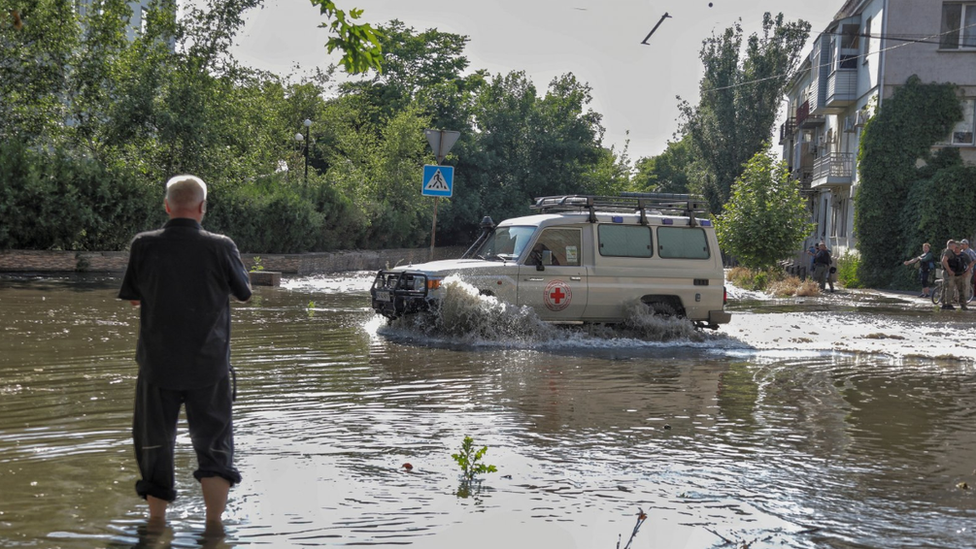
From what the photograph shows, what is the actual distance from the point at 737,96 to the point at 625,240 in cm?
5541

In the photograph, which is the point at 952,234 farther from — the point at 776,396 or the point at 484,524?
the point at 484,524

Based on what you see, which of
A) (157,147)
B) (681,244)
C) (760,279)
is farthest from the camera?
(760,279)

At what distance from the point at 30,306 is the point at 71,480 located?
40.1 feet

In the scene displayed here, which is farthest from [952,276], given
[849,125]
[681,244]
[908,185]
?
[849,125]

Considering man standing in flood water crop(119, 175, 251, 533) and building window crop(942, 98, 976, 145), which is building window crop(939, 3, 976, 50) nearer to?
building window crop(942, 98, 976, 145)

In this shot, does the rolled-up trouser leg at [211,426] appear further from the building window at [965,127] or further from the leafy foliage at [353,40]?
the building window at [965,127]

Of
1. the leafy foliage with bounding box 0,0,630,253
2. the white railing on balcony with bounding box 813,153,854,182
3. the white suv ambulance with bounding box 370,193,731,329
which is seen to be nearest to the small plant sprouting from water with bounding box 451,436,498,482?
the white suv ambulance with bounding box 370,193,731,329

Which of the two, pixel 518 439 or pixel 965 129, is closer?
pixel 518 439

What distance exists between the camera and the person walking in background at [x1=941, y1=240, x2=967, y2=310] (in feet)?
86.2

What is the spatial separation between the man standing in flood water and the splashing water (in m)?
9.13

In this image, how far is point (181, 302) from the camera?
5188 mm

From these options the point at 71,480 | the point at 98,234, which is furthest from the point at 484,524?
the point at 98,234

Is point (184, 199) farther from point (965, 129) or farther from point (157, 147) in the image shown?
point (965, 129)

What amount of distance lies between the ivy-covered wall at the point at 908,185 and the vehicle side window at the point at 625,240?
22.4 m
